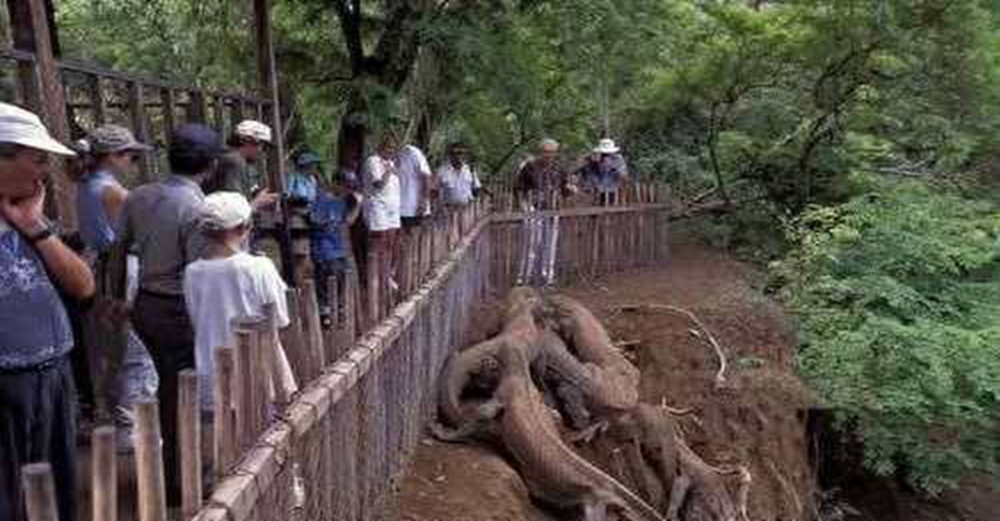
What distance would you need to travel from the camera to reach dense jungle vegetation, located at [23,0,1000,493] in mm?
9281

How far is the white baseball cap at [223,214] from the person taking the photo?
3.91m

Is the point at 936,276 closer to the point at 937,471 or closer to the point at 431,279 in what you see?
the point at 937,471

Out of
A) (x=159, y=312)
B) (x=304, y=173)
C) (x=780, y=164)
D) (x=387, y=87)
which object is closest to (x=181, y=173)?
(x=159, y=312)

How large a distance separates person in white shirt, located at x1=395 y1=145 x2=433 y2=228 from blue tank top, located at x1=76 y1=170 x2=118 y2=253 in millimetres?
4471

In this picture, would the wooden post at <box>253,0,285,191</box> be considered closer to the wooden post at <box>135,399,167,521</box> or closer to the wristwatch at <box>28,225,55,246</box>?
the wristwatch at <box>28,225,55,246</box>

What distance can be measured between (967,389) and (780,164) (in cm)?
779

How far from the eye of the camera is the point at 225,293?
3920 millimetres

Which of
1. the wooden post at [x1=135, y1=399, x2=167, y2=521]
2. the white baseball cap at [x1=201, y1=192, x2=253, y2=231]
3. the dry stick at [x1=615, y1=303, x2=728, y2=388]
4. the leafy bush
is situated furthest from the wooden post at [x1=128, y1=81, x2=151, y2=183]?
the leafy bush

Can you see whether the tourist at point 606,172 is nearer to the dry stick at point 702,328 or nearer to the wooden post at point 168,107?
the dry stick at point 702,328

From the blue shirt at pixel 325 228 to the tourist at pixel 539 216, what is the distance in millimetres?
4094

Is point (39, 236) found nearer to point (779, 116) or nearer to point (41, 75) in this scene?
point (41, 75)

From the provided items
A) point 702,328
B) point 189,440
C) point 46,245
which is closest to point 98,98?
point 46,245

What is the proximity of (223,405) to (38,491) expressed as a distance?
96 centimetres

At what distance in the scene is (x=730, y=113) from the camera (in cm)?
1706
